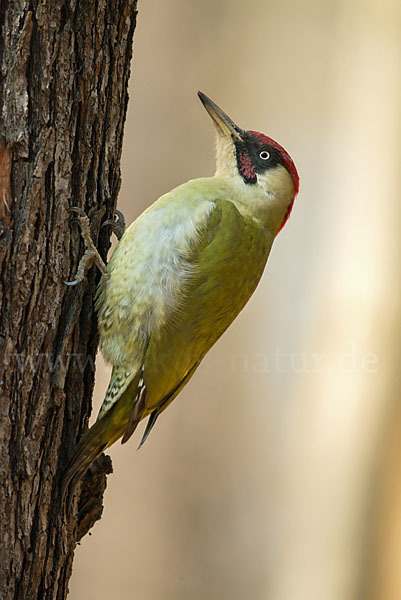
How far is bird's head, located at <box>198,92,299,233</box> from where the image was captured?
236 centimetres

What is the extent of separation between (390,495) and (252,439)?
0.74 m

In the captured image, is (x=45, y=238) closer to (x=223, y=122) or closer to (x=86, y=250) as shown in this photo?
(x=86, y=250)

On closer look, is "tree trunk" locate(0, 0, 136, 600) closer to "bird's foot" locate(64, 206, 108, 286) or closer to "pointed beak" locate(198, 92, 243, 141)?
"bird's foot" locate(64, 206, 108, 286)

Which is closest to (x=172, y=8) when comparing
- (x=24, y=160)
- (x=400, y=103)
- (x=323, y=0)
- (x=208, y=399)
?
(x=323, y=0)

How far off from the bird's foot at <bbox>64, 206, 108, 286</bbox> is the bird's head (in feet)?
2.38

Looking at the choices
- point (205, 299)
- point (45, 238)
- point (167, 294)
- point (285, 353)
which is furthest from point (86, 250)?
point (285, 353)

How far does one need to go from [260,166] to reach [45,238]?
0.95 metres

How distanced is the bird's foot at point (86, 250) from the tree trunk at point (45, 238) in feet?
0.06

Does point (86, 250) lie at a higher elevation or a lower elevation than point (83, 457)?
higher

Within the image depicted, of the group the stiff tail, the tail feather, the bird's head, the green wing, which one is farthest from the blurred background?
the stiff tail

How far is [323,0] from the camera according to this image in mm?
3707

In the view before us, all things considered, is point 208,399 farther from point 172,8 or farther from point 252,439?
point 172,8

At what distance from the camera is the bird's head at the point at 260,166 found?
236cm

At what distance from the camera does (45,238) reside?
5.46ft
